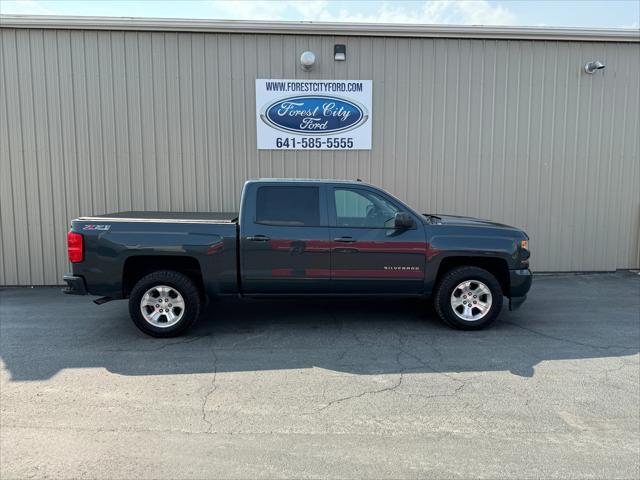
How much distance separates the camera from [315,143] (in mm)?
8875

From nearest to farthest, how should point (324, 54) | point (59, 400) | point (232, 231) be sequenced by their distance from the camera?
point (59, 400), point (232, 231), point (324, 54)

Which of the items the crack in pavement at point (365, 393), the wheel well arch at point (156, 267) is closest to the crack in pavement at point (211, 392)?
the crack in pavement at point (365, 393)

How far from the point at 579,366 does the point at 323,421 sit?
2.77 metres

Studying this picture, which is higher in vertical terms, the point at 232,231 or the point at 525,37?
the point at 525,37

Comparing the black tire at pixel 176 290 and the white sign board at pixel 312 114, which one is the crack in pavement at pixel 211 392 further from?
the white sign board at pixel 312 114

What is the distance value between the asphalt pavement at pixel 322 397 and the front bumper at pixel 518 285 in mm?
373

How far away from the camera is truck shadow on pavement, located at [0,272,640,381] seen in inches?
186

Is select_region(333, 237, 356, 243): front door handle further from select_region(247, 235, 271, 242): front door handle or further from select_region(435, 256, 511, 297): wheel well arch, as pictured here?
select_region(435, 256, 511, 297): wheel well arch

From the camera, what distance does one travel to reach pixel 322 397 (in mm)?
3994

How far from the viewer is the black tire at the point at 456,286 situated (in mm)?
5754

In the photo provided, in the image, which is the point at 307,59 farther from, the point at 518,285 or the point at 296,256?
the point at 518,285

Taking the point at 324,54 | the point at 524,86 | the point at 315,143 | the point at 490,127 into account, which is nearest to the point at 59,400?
the point at 315,143

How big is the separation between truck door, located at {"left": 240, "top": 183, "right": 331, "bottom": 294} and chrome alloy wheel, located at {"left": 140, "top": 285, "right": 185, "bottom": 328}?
800mm

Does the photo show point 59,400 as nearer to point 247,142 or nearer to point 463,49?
point 247,142
